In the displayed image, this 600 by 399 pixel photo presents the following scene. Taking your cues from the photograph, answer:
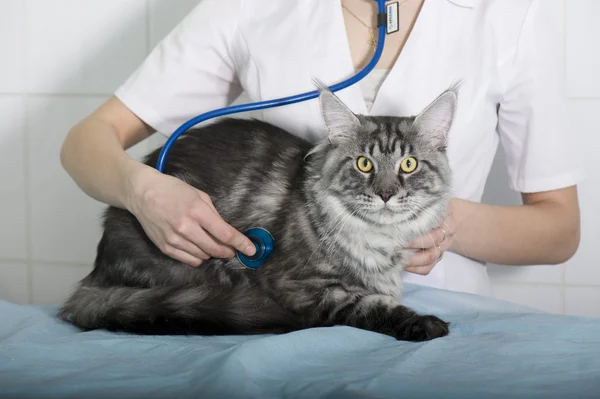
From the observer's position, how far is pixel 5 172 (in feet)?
7.80

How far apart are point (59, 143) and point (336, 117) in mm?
1333

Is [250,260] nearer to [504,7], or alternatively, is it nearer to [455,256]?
[455,256]

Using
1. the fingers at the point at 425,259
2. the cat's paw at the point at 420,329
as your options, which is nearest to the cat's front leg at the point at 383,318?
the cat's paw at the point at 420,329

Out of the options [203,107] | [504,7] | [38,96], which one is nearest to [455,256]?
[504,7]

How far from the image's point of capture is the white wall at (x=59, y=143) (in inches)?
83.2

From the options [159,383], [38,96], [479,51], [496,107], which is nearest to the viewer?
[159,383]

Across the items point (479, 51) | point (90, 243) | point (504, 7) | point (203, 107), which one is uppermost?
point (504, 7)

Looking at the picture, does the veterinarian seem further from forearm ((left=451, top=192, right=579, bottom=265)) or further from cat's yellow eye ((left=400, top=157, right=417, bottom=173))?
cat's yellow eye ((left=400, top=157, right=417, bottom=173))

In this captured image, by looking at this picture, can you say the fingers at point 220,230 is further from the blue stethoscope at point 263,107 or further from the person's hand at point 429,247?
the person's hand at point 429,247

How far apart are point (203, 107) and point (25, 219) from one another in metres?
1.01

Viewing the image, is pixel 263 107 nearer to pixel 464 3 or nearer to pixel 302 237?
pixel 302 237

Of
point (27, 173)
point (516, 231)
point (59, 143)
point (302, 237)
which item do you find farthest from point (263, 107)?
point (27, 173)

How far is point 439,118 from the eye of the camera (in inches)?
54.5

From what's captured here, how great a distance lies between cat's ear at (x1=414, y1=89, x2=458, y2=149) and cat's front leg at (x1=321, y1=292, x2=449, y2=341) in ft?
1.19
